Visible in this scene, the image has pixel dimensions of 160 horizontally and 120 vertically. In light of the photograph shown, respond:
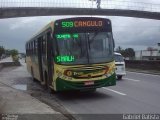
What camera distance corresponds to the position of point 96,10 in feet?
274

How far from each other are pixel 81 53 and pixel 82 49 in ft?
0.51

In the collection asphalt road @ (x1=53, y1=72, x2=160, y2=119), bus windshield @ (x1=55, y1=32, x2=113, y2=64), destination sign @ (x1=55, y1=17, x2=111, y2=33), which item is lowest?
asphalt road @ (x1=53, y1=72, x2=160, y2=119)

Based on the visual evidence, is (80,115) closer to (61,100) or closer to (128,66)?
(61,100)

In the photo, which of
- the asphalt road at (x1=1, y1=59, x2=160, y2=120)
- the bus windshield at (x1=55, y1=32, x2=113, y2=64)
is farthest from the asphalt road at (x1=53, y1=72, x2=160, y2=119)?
the bus windshield at (x1=55, y1=32, x2=113, y2=64)

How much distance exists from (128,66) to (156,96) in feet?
95.9

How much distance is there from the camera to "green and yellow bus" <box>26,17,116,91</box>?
15.7 m

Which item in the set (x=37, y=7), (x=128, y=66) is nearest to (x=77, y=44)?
(x=128, y=66)

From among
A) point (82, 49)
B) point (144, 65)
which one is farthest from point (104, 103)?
point (144, 65)

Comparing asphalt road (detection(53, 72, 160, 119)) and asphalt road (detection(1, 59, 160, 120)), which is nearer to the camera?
asphalt road (detection(1, 59, 160, 120))

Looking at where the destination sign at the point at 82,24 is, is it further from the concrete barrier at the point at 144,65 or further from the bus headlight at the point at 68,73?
the concrete barrier at the point at 144,65

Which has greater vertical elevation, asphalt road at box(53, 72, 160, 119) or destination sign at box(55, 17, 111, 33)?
destination sign at box(55, 17, 111, 33)

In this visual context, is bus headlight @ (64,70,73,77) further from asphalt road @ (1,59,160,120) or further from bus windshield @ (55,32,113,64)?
asphalt road @ (1,59,160,120)

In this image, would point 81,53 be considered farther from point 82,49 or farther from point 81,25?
point 81,25

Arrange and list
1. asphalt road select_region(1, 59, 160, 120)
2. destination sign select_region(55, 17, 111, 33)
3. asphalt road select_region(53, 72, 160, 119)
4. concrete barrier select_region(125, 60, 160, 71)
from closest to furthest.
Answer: asphalt road select_region(1, 59, 160, 120), asphalt road select_region(53, 72, 160, 119), destination sign select_region(55, 17, 111, 33), concrete barrier select_region(125, 60, 160, 71)
